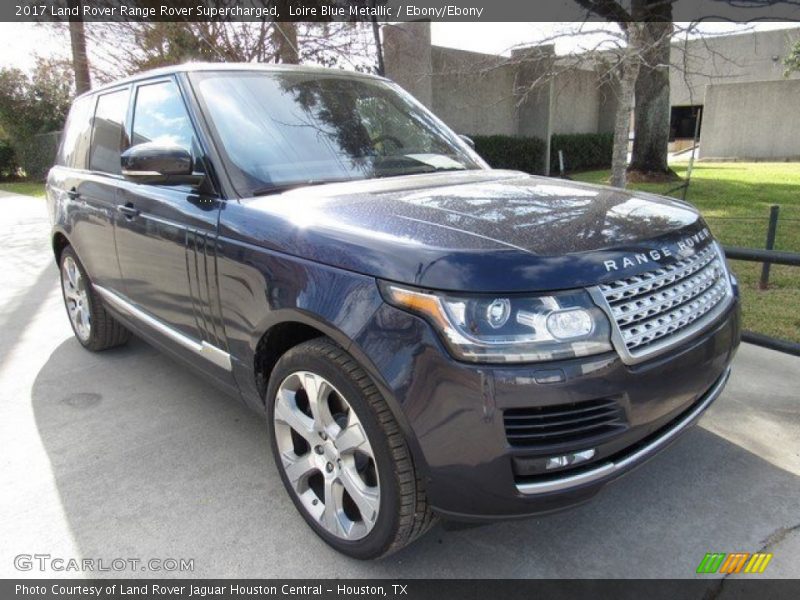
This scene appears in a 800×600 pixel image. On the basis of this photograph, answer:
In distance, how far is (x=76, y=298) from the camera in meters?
4.69

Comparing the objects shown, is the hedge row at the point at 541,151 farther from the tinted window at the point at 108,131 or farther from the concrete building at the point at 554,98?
the tinted window at the point at 108,131

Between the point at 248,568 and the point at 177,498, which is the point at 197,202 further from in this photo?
the point at 248,568

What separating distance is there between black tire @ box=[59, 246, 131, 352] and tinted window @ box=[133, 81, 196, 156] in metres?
1.37

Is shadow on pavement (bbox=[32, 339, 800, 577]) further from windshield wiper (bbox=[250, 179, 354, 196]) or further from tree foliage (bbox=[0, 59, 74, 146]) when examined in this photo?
tree foliage (bbox=[0, 59, 74, 146])

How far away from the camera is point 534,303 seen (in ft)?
5.96

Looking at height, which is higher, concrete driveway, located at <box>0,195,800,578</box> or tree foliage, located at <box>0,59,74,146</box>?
tree foliage, located at <box>0,59,74,146</box>

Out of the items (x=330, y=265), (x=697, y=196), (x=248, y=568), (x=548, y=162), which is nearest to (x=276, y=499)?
(x=248, y=568)

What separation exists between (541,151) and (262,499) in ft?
53.1

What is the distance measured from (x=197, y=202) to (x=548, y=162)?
1629 cm

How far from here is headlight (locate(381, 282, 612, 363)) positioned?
1791mm

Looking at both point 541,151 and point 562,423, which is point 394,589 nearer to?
point 562,423

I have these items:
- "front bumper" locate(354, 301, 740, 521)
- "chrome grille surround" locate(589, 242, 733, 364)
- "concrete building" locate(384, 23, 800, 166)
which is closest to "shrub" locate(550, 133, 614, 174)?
"concrete building" locate(384, 23, 800, 166)

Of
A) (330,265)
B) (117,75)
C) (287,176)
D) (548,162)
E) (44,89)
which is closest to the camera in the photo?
(330,265)

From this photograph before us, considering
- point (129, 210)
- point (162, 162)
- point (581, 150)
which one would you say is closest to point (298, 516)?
point (162, 162)
